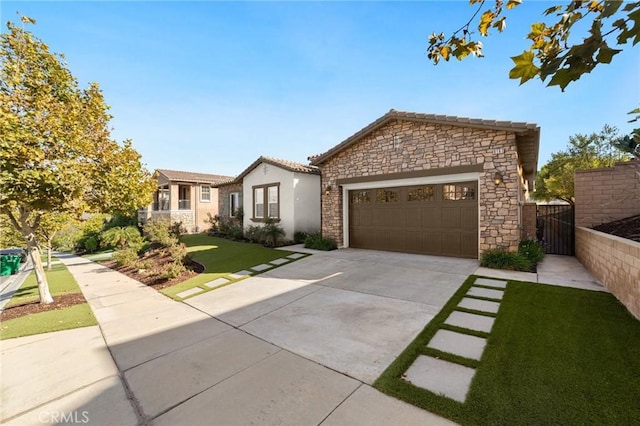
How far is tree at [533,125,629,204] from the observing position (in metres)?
19.7

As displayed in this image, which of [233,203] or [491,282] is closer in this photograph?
[491,282]

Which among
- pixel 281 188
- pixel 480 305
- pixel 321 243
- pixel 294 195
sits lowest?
pixel 480 305

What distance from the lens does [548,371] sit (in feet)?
10.1

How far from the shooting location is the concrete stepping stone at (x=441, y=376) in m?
2.87

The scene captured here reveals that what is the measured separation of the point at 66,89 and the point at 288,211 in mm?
9043

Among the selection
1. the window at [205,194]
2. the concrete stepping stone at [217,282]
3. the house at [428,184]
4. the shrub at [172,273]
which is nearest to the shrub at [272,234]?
the house at [428,184]

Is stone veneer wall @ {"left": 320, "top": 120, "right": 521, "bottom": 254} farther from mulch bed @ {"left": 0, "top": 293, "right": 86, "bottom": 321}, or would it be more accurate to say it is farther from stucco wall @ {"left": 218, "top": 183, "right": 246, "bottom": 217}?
stucco wall @ {"left": 218, "top": 183, "right": 246, "bottom": 217}

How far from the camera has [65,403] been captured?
2979mm

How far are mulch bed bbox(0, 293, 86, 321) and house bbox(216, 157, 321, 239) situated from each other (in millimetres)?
8316

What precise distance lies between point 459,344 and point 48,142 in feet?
28.6

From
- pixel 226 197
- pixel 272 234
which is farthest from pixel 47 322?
pixel 226 197

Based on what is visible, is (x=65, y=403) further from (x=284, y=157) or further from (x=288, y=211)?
(x=284, y=157)

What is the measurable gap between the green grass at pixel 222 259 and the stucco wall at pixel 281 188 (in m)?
2.02

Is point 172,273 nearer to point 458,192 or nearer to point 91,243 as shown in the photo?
point 458,192
